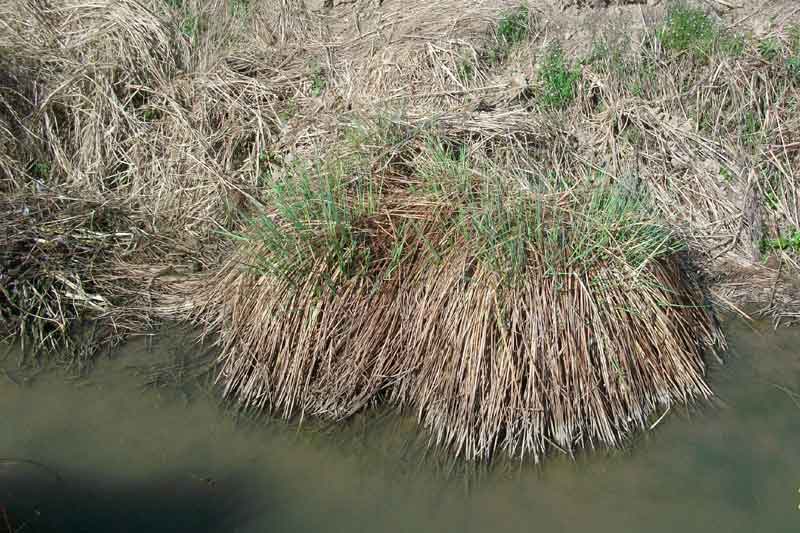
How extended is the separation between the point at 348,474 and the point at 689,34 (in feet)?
12.5

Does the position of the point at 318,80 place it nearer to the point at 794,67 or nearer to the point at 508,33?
the point at 508,33

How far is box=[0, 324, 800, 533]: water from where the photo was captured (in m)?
3.47

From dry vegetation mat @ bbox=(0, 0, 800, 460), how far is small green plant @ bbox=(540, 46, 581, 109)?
0.02 meters

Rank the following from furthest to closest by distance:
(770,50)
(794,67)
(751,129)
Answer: (770,50), (794,67), (751,129)

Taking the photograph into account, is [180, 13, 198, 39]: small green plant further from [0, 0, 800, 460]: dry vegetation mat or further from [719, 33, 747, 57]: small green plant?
[719, 33, 747, 57]: small green plant

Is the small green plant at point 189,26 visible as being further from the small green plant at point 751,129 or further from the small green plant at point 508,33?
the small green plant at point 751,129

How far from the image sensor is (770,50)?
5500mm

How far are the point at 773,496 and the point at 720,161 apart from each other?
2396mm

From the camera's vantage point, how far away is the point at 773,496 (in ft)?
11.7

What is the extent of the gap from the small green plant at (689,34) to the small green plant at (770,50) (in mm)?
328

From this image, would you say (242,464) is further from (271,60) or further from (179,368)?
(271,60)

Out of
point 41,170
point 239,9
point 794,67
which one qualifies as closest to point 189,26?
point 239,9

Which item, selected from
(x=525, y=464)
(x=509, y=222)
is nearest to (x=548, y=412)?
(x=525, y=464)

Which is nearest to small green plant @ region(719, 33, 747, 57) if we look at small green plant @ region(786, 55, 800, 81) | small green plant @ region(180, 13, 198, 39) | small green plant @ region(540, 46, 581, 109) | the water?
small green plant @ region(786, 55, 800, 81)
